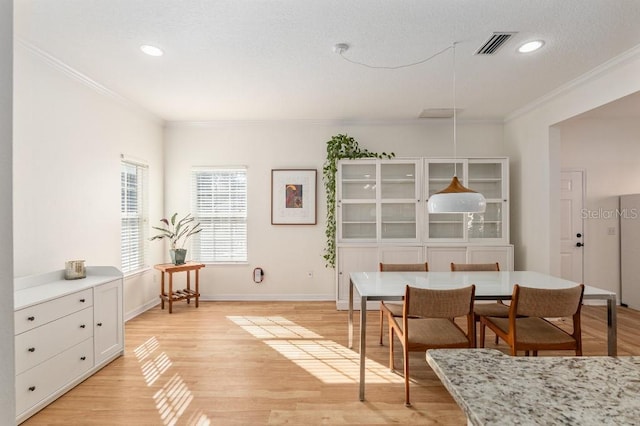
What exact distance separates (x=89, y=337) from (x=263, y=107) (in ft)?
10.3

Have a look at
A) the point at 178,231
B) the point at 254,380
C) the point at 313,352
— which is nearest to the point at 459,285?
the point at 313,352

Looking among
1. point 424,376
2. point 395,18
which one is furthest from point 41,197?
point 424,376

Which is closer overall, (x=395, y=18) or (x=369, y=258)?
(x=395, y=18)

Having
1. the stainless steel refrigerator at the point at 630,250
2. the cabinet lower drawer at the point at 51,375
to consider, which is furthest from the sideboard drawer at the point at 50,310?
the stainless steel refrigerator at the point at 630,250

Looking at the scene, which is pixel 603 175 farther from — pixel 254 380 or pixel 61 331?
pixel 61 331

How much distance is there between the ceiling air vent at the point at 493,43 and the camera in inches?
103

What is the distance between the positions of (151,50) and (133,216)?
2294mm

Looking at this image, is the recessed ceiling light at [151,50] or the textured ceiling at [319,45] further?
the recessed ceiling light at [151,50]

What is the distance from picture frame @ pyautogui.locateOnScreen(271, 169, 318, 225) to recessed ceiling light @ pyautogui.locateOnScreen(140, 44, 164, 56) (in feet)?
7.85

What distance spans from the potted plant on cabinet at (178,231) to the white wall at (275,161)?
0.66 ft

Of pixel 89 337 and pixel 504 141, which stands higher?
pixel 504 141

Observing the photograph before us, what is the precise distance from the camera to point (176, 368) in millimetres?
2809

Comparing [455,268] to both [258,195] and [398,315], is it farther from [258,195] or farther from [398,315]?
[258,195]

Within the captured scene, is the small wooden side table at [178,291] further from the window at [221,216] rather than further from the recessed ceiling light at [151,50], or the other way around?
the recessed ceiling light at [151,50]
